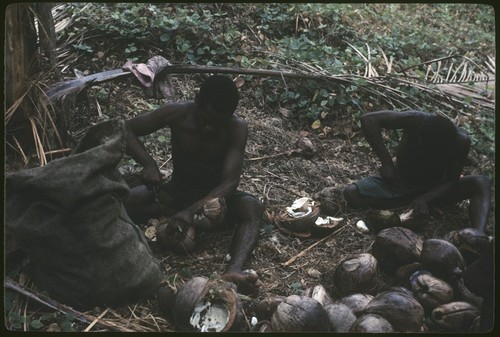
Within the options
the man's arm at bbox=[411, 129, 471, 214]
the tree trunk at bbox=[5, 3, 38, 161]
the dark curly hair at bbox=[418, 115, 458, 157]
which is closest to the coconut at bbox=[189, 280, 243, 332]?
the tree trunk at bbox=[5, 3, 38, 161]

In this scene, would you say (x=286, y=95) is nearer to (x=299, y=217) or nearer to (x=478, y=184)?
(x=299, y=217)

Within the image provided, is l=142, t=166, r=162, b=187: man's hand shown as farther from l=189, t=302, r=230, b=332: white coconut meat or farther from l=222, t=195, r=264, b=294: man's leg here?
l=189, t=302, r=230, b=332: white coconut meat

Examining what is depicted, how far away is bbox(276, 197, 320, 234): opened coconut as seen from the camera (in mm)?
3127

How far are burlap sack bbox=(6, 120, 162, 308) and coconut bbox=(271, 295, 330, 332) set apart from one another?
561mm

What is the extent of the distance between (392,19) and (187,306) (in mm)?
3335

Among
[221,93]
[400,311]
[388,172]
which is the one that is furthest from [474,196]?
[221,93]

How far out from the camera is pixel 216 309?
248 cm

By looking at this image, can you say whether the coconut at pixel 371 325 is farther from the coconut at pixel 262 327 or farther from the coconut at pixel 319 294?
the coconut at pixel 262 327

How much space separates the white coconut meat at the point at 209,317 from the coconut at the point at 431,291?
81 cm

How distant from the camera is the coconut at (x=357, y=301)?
2564 mm

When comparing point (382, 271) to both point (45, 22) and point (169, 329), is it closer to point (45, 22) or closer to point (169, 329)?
point (169, 329)

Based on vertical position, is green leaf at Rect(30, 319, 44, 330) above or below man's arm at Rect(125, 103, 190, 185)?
below

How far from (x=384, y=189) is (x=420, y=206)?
253 mm

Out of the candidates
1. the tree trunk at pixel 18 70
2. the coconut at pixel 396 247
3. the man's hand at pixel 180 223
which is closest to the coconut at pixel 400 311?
the coconut at pixel 396 247
